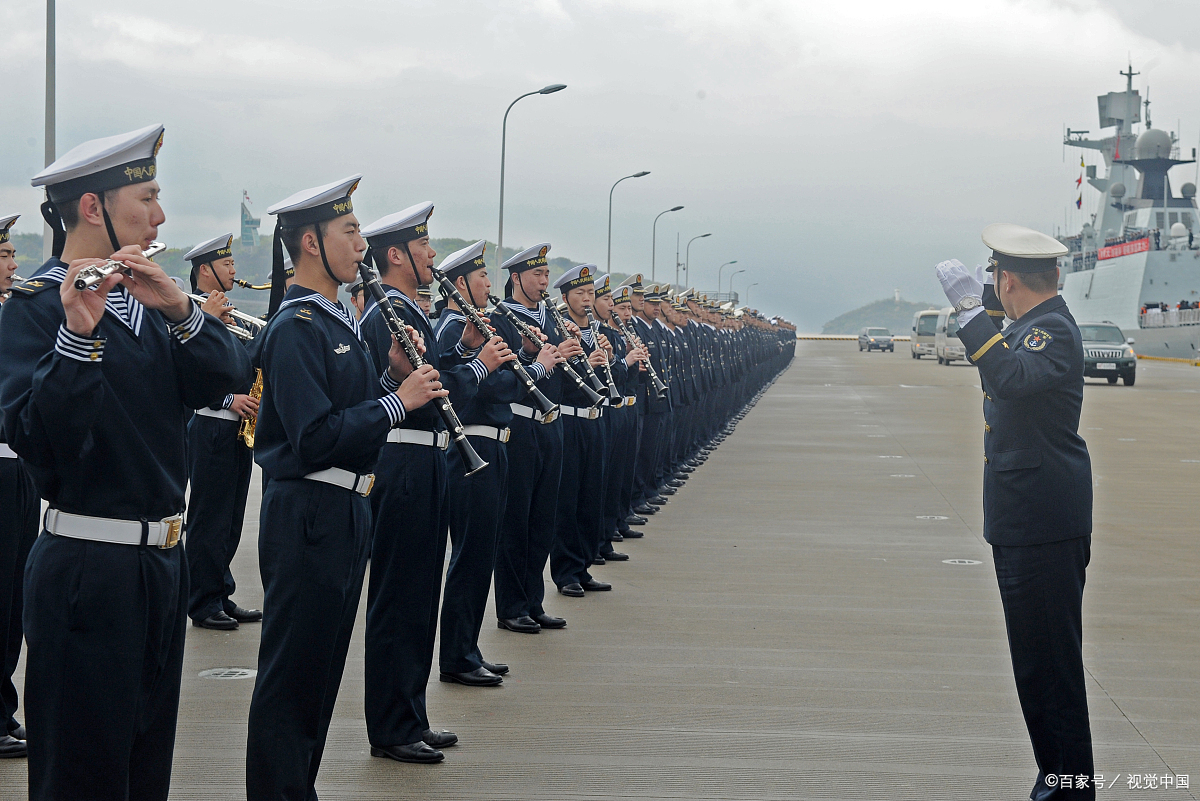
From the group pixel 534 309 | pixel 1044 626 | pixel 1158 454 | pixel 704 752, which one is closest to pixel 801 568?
pixel 534 309

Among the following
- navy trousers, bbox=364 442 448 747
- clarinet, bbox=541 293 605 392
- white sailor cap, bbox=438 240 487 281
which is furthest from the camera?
clarinet, bbox=541 293 605 392

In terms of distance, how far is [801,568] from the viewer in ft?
29.4

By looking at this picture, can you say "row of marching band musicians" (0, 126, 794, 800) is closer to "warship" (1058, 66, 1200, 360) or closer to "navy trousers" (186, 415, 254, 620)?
"navy trousers" (186, 415, 254, 620)

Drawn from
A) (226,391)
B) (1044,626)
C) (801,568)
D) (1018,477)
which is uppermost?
(226,391)

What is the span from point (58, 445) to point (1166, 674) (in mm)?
5442

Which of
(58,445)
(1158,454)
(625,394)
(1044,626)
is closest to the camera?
(58,445)

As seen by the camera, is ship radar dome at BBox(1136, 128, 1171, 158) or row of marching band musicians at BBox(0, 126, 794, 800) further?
ship radar dome at BBox(1136, 128, 1171, 158)

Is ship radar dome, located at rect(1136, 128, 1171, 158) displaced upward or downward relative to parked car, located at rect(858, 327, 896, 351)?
upward

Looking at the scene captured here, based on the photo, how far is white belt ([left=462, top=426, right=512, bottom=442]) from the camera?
5.86 meters

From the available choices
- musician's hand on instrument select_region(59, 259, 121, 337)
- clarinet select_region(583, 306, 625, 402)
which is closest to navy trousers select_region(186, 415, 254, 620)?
clarinet select_region(583, 306, 625, 402)

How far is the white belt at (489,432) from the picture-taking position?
5863mm

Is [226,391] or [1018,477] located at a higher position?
[226,391]

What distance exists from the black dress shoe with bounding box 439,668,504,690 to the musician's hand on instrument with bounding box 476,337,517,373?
152cm

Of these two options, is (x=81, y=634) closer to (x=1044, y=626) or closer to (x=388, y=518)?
(x=388, y=518)
